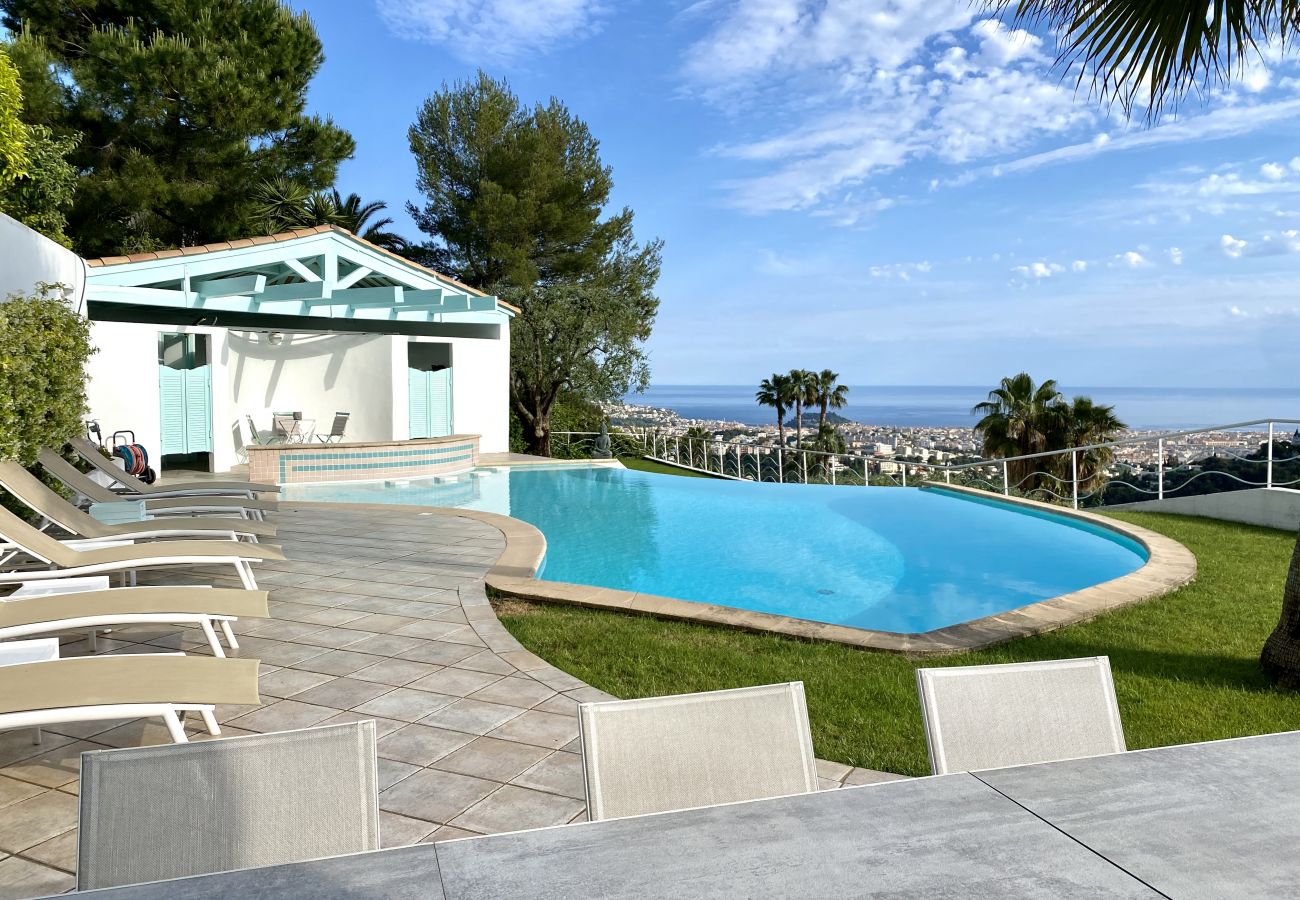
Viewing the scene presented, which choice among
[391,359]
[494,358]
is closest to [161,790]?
[391,359]

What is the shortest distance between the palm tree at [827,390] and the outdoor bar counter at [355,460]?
2619 centimetres

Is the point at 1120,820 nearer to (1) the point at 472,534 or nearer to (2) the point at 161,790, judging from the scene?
(2) the point at 161,790

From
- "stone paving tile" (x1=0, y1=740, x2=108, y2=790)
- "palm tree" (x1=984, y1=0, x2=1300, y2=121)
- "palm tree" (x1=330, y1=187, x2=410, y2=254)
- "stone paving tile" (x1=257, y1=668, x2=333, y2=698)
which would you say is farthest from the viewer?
"palm tree" (x1=330, y1=187, x2=410, y2=254)

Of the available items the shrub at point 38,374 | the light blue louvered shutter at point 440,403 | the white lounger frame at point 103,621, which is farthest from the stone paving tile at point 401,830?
the light blue louvered shutter at point 440,403

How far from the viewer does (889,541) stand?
35.6 ft

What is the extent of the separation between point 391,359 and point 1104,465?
18.7 meters

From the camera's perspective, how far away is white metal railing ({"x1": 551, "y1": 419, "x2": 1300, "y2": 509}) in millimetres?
9867

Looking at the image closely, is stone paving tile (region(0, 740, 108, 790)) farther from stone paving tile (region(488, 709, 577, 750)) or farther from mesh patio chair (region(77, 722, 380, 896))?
mesh patio chair (region(77, 722, 380, 896))

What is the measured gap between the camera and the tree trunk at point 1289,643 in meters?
4.45

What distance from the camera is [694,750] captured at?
192cm

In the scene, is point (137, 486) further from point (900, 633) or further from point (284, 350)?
point (284, 350)

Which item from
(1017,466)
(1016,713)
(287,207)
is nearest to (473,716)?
(1016,713)

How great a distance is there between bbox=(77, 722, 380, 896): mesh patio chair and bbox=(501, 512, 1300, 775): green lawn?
237 centimetres

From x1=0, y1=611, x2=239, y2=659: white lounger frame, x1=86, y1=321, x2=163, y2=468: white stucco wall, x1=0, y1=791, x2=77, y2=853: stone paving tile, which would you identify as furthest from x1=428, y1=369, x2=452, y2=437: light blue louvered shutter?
x1=0, y1=791, x2=77, y2=853: stone paving tile
